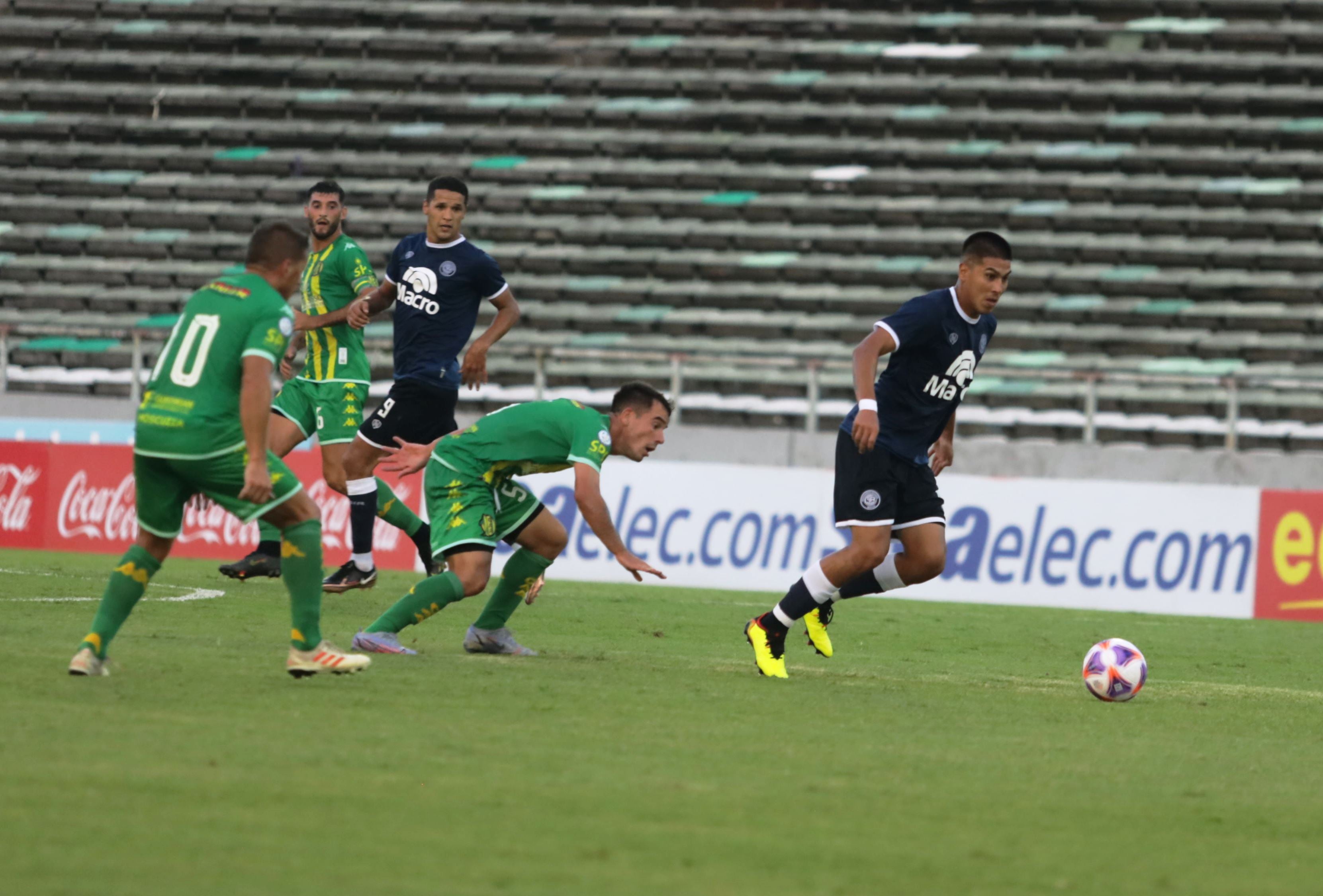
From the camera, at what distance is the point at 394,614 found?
322 inches

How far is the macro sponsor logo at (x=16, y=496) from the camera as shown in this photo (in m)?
17.2

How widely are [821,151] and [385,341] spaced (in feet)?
22.5

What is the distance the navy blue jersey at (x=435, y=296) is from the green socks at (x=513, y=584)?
279 cm

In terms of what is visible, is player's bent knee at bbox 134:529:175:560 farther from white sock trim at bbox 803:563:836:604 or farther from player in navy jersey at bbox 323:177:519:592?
player in navy jersey at bbox 323:177:519:592

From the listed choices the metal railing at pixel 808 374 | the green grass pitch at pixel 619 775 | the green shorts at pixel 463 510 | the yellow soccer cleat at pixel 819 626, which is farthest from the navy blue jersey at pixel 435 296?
the metal railing at pixel 808 374

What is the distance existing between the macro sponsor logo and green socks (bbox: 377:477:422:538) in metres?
7.49

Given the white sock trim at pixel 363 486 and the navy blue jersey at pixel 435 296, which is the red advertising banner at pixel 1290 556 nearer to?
the navy blue jersey at pixel 435 296

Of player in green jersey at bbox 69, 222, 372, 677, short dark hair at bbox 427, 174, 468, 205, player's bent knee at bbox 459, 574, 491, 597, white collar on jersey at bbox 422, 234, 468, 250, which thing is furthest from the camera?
white collar on jersey at bbox 422, 234, 468, 250

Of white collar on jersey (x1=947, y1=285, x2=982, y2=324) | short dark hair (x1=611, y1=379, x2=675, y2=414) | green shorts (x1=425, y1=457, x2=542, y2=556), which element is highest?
white collar on jersey (x1=947, y1=285, x2=982, y2=324)

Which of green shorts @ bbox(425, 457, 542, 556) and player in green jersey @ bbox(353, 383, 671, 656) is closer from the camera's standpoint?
player in green jersey @ bbox(353, 383, 671, 656)

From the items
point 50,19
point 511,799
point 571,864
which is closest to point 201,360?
point 511,799

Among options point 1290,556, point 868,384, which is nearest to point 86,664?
point 868,384

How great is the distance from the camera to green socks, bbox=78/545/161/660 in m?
6.84

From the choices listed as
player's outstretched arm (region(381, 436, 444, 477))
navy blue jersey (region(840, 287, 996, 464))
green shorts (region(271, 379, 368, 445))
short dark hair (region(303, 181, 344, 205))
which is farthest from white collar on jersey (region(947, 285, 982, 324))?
short dark hair (region(303, 181, 344, 205))
